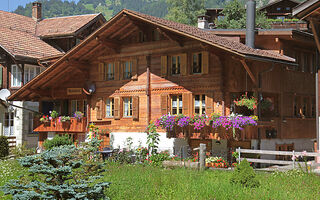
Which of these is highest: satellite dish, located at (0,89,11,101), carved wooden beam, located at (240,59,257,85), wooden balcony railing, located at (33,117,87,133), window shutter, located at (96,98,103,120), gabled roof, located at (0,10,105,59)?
gabled roof, located at (0,10,105,59)

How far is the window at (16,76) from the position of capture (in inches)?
1161

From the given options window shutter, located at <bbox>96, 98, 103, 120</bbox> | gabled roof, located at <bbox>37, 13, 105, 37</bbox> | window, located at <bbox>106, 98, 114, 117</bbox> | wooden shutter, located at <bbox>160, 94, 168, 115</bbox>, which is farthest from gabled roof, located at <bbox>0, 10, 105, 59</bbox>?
wooden shutter, located at <bbox>160, 94, 168, 115</bbox>

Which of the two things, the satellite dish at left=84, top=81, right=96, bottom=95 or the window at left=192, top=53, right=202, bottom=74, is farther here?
the satellite dish at left=84, top=81, right=96, bottom=95

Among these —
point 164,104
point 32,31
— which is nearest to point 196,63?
point 164,104

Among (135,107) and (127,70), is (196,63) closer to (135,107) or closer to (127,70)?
(135,107)

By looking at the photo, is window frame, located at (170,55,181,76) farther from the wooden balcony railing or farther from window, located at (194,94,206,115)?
the wooden balcony railing

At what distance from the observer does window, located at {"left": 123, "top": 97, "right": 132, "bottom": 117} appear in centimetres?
2314

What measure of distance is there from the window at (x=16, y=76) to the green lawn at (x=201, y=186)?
1603 cm

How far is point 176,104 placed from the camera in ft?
69.1

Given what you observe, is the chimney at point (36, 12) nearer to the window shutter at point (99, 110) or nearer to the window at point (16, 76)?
the window at point (16, 76)

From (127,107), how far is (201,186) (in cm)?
1204

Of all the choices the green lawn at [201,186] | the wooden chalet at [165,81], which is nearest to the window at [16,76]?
the wooden chalet at [165,81]

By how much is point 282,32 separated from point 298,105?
4030 millimetres

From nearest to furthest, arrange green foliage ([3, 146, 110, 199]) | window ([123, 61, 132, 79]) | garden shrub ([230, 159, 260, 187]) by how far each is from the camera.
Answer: green foliage ([3, 146, 110, 199]) < garden shrub ([230, 159, 260, 187]) < window ([123, 61, 132, 79])
